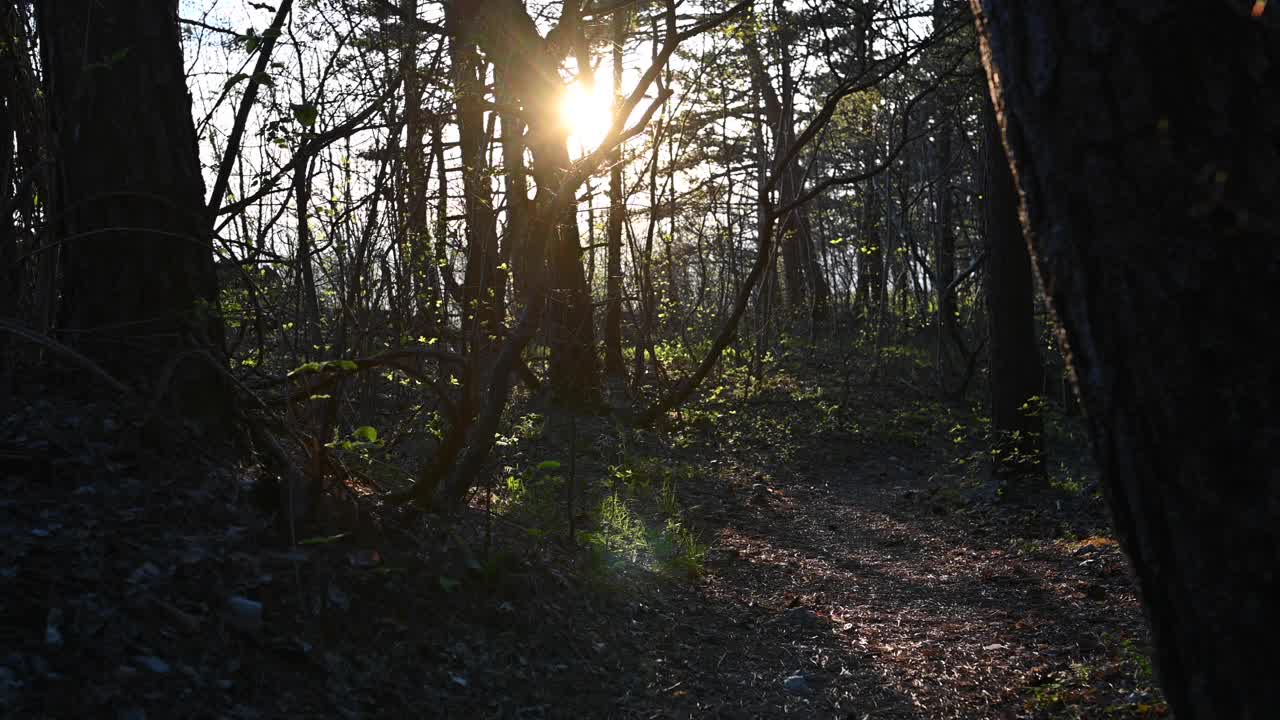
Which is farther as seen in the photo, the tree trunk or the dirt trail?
the tree trunk

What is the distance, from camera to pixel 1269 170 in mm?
1376

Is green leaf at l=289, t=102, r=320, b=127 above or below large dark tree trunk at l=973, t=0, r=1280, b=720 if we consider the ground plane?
above

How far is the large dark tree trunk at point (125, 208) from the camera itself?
3205mm

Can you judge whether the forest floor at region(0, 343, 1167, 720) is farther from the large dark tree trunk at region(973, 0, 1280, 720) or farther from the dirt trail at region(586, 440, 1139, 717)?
the large dark tree trunk at region(973, 0, 1280, 720)

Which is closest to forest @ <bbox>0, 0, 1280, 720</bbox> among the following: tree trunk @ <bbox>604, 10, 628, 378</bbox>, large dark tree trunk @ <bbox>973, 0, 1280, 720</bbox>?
large dark tree trunk @ <bbox>973, 0, 1280, 720</bbox>

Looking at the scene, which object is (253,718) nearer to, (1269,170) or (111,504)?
(111,504)

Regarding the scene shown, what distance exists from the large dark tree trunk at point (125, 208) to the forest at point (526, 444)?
0.01 meters

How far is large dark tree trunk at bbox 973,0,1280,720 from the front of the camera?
1.38 m

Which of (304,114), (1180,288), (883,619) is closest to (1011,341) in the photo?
(883,619)

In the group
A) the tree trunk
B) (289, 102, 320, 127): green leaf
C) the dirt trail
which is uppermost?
the tree trunk

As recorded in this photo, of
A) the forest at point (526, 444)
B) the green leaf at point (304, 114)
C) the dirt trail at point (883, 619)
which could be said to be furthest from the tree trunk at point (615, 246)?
the green leaf at point (304, 114)

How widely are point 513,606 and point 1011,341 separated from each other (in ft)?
19.7

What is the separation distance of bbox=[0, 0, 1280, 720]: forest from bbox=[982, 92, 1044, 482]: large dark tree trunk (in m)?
0.03

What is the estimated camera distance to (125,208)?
3240 millimetres
